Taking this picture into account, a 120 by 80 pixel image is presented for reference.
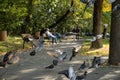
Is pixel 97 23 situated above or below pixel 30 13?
below

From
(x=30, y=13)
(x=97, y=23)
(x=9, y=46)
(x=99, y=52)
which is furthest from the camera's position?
(x=30, y=13)

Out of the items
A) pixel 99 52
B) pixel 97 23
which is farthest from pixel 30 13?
pixel 99 52

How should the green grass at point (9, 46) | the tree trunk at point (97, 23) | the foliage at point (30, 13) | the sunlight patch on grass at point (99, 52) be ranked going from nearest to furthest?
the sunlight patch on grass at point (99, 52) < the tree trunk at point (97, 23) < the green grass at point (9, 46) < the foliage at point (30, 13)

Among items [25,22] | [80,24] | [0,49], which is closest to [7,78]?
[0,49]

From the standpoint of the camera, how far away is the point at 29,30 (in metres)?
30.1

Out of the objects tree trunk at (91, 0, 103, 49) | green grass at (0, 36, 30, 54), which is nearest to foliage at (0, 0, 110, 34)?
tree trunk at (91, 0, 103, 49)

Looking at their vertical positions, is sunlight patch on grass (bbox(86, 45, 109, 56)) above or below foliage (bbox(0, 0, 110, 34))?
below

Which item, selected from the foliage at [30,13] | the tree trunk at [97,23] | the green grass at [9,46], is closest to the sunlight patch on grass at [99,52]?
the tree trunk at [97,23]

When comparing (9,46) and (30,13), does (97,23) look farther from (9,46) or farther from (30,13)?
(30,13)

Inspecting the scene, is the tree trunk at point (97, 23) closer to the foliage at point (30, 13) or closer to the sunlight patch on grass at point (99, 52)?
the sunlight patch on grass at point (99, 52)

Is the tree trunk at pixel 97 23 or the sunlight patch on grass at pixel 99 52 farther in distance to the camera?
the tree trunk at pixel 97 23

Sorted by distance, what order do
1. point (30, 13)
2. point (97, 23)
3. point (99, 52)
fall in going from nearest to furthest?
1. point (99, 52)
2. point (97, 23)
3. point (30, 13)

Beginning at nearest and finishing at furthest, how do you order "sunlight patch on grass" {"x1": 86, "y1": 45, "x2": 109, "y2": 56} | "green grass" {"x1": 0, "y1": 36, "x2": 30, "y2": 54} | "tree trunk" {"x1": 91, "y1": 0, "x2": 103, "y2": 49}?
"sunlight patch on grass" {"x1": 86, "y1": 45, "x2": 109, "y2": 56}
"tree trunk" {"x1": 91, "y1": 0, "x2": 103, "y2": 49}
"green grass" {"x1": 0, "y1": 36, "x2": 30, "y2": 54}

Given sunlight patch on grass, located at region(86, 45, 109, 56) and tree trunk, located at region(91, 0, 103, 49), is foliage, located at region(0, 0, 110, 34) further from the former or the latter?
sunlight patch on grass, located at region(86, 45, 109, 56)
